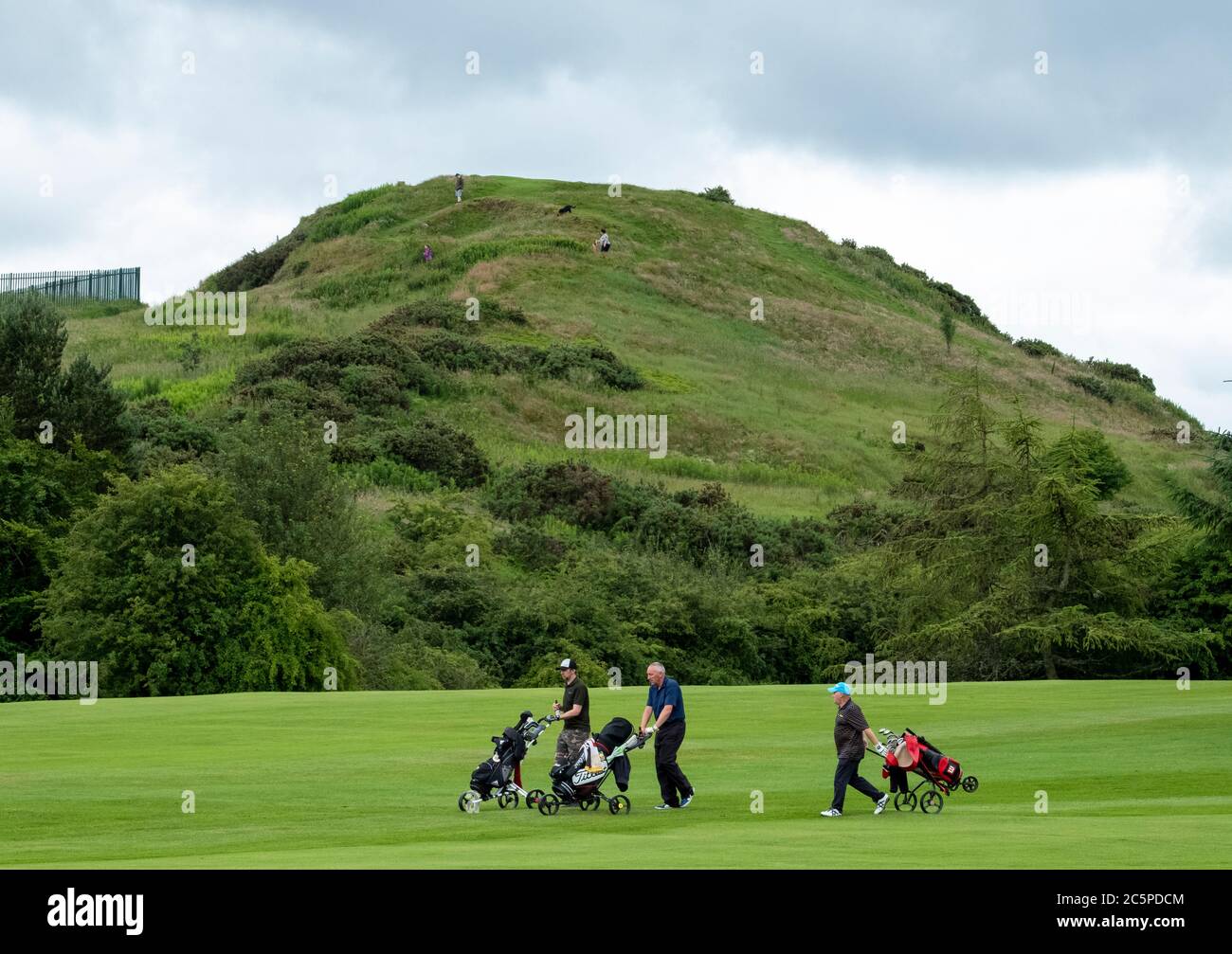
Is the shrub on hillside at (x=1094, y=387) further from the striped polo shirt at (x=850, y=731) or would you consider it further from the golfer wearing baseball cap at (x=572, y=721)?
the golfer wearing baseball cap at (x=572, y=721)

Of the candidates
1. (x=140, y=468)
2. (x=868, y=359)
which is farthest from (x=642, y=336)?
(x=140, y=468)

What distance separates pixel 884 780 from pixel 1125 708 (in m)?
13.1

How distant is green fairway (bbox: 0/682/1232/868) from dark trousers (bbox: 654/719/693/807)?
412 mm

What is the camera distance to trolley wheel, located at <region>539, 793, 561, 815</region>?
23000 millimetres

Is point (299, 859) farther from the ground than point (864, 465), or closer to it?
closer to it

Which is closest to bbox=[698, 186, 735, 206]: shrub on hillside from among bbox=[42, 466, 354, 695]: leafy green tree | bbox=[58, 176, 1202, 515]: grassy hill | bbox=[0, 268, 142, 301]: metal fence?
bbox=[58, 176, 1202, 515]: grassy hill

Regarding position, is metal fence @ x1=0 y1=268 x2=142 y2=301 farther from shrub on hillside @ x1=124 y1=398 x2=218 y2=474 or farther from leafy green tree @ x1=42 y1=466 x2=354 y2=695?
leafy green tree @ x1=42 y1=466 x2=354 y2=695

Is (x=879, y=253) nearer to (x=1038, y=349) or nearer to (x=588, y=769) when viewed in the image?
(x=1038, y=349)

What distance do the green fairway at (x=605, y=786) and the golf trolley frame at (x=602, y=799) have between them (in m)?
0.34

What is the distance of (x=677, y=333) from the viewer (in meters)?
126

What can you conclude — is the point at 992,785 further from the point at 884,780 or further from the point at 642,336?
the point at 642,336

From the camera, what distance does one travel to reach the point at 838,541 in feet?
272

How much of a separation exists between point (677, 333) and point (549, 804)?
105m
